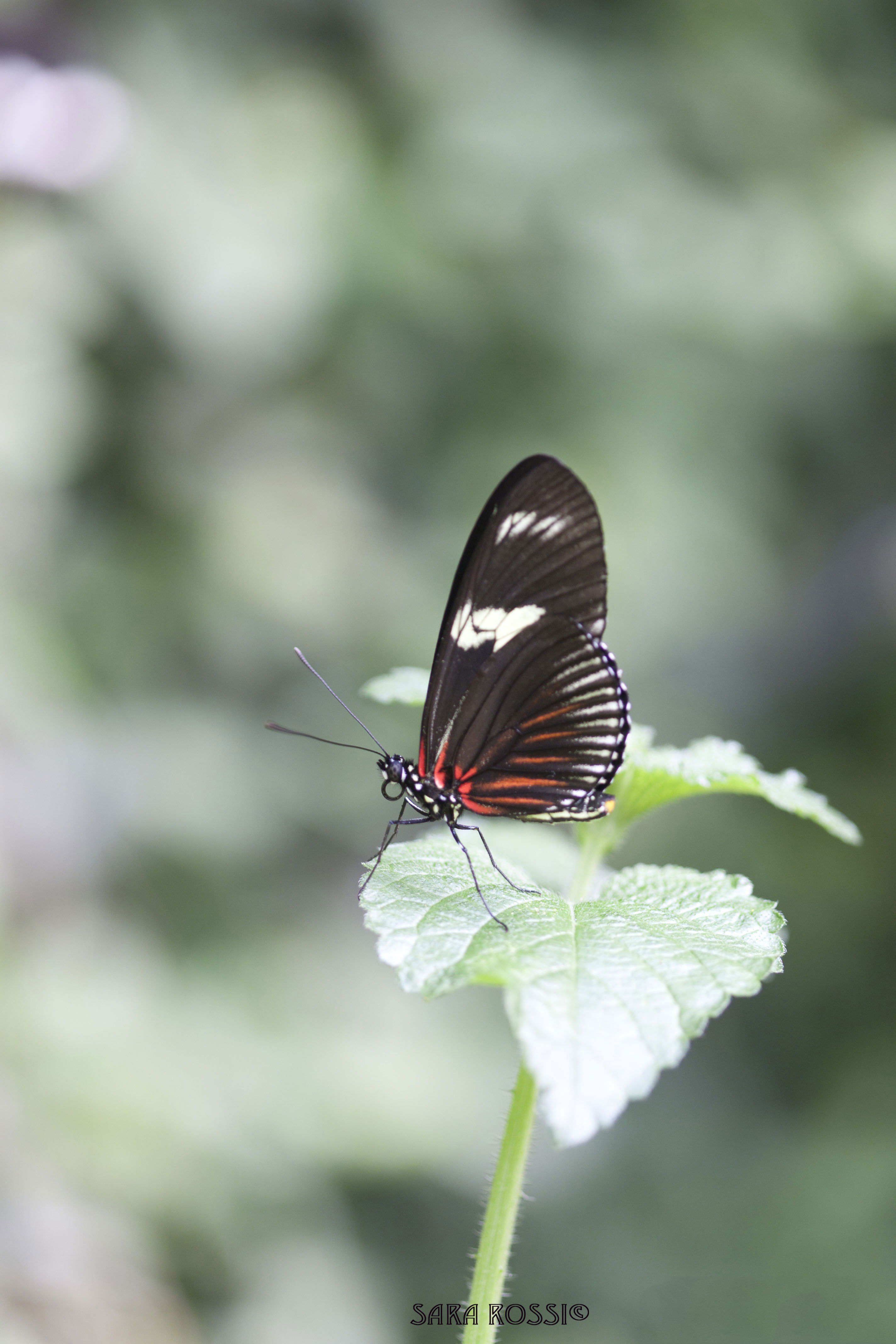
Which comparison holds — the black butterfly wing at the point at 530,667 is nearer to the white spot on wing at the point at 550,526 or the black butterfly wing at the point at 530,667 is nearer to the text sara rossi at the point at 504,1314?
the white spot on wing at the point at 550,526

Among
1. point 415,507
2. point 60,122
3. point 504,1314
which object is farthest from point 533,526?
point 60,122

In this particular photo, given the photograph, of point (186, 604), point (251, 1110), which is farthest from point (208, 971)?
point (186, 604)

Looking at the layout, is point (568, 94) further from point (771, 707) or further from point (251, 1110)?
point (251, 1110)

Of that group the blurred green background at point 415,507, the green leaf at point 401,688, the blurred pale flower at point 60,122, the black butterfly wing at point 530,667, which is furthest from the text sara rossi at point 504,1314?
the blurred pale flower at point 60,122

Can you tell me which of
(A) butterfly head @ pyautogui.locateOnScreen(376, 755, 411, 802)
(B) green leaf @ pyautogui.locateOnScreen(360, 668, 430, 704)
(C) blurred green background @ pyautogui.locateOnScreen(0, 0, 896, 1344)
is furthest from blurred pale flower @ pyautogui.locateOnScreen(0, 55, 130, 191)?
(A) butterfly head @ pyautogui.locateOnScreen(376, 755, 411, 802)

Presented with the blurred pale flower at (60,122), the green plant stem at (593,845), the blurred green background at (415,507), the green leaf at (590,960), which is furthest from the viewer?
the blurred pale flower at (60,122)

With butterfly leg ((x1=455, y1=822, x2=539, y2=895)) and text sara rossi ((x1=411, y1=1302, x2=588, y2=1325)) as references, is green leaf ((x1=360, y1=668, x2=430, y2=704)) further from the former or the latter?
text sara rossi ((x1=411, y1=1302, x2=588, y2=1325))

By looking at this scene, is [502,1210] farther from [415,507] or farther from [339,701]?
[415,507]
